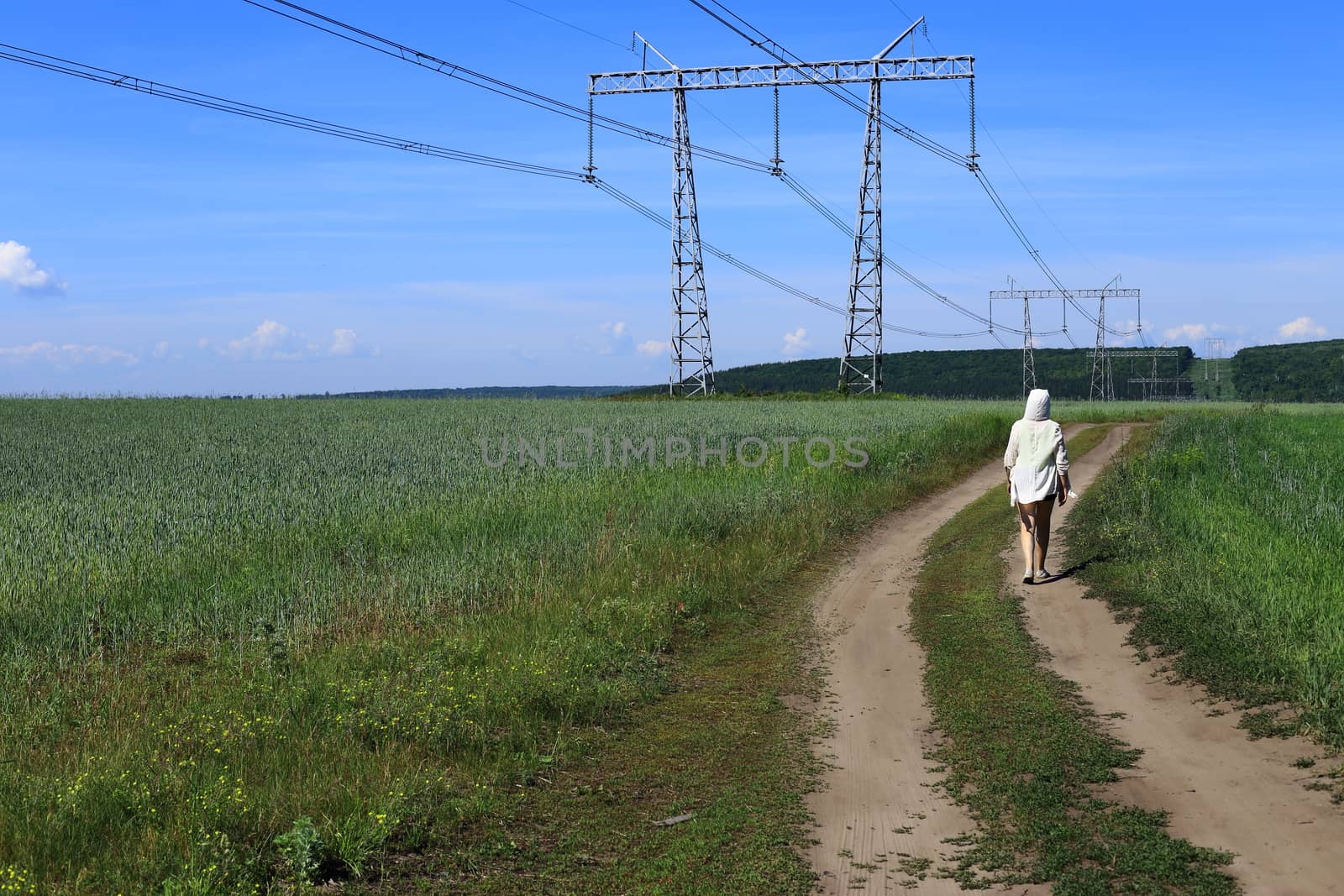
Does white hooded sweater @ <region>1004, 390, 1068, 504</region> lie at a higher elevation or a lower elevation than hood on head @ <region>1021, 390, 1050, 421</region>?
lower

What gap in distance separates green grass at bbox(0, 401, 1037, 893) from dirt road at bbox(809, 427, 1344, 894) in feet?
1.85

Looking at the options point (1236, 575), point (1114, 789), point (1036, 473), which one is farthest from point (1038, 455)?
point (1114, 789)

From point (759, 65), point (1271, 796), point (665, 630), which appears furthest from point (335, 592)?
point (759, 65)

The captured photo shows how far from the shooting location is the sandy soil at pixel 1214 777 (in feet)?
19.6

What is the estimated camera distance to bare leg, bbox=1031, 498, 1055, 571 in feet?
44.6

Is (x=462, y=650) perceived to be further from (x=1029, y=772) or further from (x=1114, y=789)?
(x=1114, y=789)

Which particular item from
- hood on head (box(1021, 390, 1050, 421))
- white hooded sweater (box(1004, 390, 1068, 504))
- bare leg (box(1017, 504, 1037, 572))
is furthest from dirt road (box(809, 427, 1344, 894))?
hood on head (box(1021, 390, 1050, 421))

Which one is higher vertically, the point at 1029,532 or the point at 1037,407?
the point at 1037,407

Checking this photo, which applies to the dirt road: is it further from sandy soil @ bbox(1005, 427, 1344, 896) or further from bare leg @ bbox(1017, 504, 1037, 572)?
bare leg @ bbox(1017, 504, 1037, 572)

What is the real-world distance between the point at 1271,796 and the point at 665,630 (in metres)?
5.92

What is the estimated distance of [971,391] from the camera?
166125 millimetres

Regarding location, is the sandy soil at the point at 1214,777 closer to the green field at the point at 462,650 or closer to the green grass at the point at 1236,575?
the green grass at the point at 1236,575

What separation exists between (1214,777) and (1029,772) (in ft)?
4.03

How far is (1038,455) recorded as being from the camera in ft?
44.1
